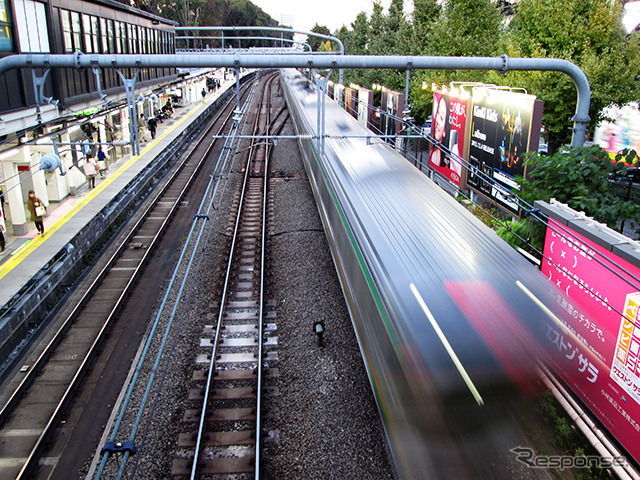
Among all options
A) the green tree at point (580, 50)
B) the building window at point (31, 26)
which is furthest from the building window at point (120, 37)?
the green tree at point (580, 50)

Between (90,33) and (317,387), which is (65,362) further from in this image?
(90,33)

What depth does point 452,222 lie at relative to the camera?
311 inches

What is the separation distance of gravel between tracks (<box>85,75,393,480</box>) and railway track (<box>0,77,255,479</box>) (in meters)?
1.32

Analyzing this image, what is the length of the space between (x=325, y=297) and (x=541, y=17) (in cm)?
994

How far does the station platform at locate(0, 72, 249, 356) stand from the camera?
36.4 feet

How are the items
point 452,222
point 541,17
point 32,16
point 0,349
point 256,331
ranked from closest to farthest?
point 452,222, point 0,349, point 256,331, point 541,17, point 32,16

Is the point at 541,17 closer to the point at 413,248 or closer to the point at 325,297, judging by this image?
the point at 325,297

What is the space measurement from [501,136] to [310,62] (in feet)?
15.8

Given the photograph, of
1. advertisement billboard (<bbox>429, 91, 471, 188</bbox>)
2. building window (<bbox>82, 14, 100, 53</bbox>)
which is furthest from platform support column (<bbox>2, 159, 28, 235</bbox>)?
advertisement billboard (<bbox>429, 91, 471, 188</bbox>)

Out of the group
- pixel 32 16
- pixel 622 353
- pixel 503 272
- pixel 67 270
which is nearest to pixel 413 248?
pixel 503 272

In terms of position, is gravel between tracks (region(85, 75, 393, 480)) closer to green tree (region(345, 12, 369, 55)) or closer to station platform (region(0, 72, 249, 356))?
station platform (region(0, 72, 249, 356))

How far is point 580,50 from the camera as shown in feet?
46.8

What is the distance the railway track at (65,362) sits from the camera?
26.1 ft
